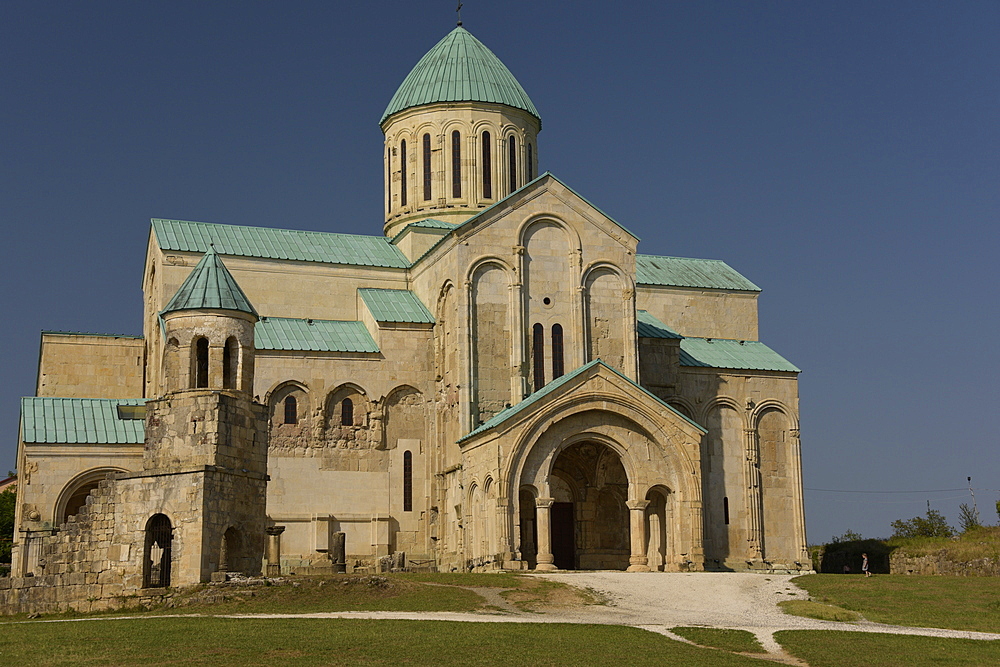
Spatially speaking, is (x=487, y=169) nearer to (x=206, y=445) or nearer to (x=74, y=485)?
(x=74, y=485)

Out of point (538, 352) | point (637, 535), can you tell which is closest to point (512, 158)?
point (538, 352)

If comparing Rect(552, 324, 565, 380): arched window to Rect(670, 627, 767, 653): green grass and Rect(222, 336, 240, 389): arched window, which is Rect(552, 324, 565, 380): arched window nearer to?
Rect(222, 336, 240, 389): arched window

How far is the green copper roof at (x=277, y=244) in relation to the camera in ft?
139

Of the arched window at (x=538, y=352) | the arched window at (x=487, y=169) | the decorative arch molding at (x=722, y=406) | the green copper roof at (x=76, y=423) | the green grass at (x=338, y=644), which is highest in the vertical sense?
the arched window at (x=487, y=169)

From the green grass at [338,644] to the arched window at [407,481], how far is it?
1585 cm

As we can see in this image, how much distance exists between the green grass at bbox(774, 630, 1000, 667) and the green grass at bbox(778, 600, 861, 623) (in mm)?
2559

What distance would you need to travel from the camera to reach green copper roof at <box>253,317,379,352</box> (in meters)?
39.4

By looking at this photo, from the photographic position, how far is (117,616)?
84.1 ft

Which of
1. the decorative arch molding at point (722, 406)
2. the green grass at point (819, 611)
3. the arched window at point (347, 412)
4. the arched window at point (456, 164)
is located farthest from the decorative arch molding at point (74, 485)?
the decorative arch molding at point (722, 406)

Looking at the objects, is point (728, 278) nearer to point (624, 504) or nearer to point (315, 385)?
point (624, 504)

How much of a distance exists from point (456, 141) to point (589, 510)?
14825 mm

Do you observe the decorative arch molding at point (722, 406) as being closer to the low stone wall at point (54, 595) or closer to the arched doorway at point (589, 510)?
the arched doorway at point (589, 510)

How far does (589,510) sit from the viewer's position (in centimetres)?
3975

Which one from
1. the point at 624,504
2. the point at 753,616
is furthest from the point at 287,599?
the point at 624,504
